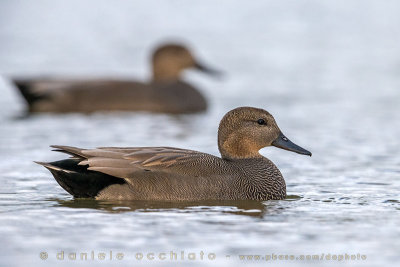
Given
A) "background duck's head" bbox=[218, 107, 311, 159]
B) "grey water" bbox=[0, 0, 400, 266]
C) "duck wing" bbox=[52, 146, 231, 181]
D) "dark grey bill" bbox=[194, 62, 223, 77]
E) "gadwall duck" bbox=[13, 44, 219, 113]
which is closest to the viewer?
"grey water" bbox=[0, 0, 400, 266]

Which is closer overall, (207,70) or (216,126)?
(216,126)

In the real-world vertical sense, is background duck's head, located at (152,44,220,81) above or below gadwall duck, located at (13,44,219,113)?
above

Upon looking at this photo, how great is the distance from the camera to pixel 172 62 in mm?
16594

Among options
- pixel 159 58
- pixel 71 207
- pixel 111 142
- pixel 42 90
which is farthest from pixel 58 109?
pixel 71 207

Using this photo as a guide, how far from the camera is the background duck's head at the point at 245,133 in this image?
28.7 ft

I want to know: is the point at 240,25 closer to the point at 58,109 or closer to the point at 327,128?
the point at 58,109

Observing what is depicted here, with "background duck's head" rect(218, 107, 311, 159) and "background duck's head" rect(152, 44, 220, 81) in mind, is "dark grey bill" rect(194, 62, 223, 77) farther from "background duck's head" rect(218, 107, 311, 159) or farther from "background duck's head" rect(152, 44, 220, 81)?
"background duck's head" rect(218, 107, 311, 159)

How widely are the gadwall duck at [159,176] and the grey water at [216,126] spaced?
14 cm

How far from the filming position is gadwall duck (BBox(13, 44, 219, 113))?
15.4 m

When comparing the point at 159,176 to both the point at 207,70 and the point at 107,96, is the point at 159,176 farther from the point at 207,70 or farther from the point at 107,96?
the point at 207,70

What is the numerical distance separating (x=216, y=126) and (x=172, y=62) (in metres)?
3.15

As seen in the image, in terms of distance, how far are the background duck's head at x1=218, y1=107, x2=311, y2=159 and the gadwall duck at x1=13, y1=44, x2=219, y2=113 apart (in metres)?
6.67

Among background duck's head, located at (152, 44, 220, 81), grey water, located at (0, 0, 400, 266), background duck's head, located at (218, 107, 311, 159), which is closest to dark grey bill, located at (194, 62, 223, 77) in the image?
background duck's head, located at (152, 44, 220, 81)

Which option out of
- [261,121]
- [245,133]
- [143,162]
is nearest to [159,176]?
[143,162]
